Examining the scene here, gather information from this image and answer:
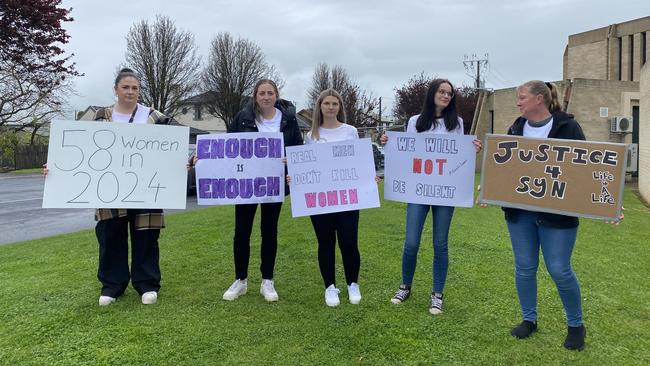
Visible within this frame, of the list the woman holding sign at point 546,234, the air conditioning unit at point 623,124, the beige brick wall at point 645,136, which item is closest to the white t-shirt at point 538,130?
the woman holding sign at point 546,234

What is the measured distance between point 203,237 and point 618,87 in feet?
75.4

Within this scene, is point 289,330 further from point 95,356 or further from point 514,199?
point 514,199

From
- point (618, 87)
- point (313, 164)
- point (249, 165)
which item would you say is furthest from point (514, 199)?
point (618, 87)

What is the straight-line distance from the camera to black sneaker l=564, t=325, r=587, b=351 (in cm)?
350

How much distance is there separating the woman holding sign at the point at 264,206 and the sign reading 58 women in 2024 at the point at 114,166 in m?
0.60

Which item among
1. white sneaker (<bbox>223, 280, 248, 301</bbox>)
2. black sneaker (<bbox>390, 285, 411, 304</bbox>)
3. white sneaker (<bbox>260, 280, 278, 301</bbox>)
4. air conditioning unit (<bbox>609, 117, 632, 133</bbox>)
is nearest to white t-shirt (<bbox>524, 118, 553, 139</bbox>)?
black sneaker (<bbox>390, 285, 411, 304</bbox>)

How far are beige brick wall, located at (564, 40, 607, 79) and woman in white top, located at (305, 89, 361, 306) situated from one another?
123 ft

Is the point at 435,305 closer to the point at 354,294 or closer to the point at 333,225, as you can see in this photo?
the point at 354,294

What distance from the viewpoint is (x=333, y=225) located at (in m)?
4.41

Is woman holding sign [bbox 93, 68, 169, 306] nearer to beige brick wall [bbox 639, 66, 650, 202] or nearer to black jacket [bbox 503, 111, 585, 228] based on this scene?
black jacket [bbox 503, 111, 585, 228]

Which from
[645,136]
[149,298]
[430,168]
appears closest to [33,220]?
[149,298]

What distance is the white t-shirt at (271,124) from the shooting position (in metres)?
4.52

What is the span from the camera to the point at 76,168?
14.3 ft

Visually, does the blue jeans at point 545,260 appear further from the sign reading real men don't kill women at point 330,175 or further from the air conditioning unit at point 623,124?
the air conditioning unit at point 623,124
